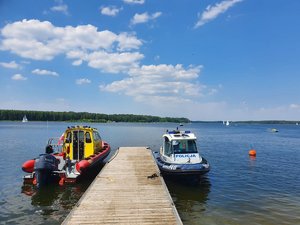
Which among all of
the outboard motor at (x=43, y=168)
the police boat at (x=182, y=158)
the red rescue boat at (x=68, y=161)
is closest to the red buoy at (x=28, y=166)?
the red rescue boat at (x=68, y=161)

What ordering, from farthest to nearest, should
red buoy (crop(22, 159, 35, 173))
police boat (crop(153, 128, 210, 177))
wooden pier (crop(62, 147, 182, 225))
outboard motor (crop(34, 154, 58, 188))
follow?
red buoy (crop(22, 159, 35, 173)), police boat (crop(153, 128, 210, 177)), outboard motor (crop(34, 154, 58, 188)), wooden pier (crop(62, 147, 182, 225))

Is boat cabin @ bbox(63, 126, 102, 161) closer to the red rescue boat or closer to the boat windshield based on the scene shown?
the red rescue boat

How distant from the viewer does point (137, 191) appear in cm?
1383

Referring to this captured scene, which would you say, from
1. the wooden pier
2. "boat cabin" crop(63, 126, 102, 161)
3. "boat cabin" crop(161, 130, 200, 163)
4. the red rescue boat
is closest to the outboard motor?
the red rescue boat

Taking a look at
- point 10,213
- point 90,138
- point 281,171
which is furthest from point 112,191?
point 281,171

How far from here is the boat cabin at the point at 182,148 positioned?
64.5 feet

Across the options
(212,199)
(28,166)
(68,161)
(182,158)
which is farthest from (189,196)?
(28,166)

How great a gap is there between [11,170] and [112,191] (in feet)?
49.5

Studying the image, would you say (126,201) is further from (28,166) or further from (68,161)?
(28,166)

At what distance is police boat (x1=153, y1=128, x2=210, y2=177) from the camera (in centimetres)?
1833

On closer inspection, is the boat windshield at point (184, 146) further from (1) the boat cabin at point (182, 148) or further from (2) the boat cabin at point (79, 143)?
(2) the boat cabin at point (79, 143)

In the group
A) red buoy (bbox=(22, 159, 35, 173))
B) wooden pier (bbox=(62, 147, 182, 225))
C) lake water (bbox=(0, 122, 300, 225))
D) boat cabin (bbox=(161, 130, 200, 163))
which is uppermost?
boat cabin (bbox=(161, 130, 200, 163))

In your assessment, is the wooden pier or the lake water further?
the lake water

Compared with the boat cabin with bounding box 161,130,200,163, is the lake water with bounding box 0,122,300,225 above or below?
below
